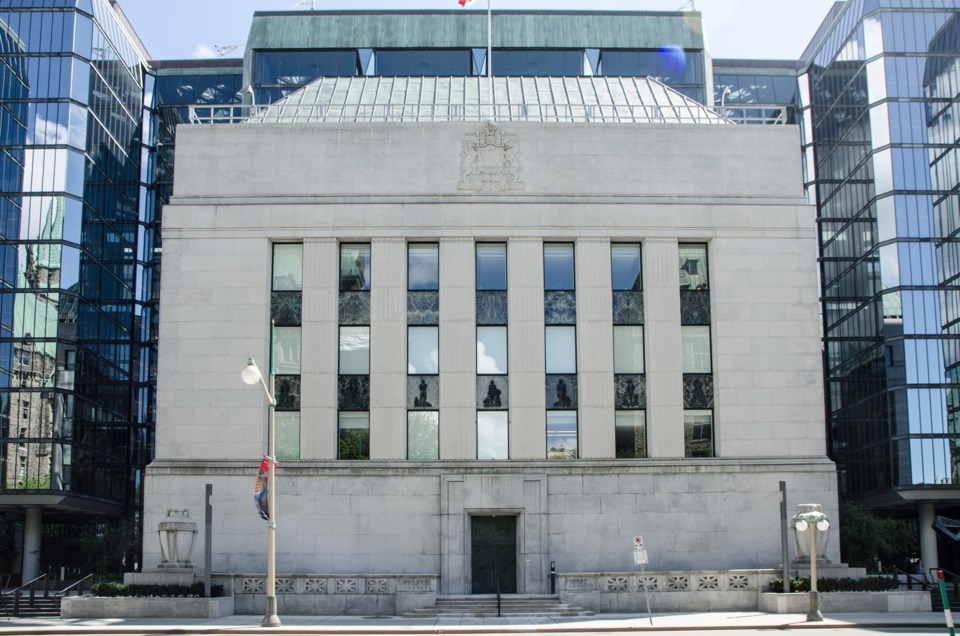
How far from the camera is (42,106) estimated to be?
74.1 m

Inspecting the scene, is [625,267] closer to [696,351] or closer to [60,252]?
[696,351]

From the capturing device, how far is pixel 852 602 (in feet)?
127

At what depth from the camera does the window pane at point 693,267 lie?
46469 mm

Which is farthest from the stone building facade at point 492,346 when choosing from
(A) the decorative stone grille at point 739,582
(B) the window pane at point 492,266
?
(A) the decorative stone grille at point 739,582

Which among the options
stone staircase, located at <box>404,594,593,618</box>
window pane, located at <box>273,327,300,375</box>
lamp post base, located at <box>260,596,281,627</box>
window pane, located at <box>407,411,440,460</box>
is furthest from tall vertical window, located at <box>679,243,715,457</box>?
lamp post base, located at <box>260,596,281,627</box>

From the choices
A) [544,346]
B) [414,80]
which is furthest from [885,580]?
[414,80]

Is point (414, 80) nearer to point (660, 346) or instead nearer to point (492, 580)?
point (660, 346)

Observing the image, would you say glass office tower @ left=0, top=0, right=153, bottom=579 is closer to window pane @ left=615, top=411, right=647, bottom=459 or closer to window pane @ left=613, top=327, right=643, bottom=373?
window pane @ left=615, top=411, right=647, bottom=459

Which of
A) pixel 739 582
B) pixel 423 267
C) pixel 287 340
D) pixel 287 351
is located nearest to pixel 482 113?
pixel 423 267

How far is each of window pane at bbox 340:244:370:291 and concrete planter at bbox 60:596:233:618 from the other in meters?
13.9

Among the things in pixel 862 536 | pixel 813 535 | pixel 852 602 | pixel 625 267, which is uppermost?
pixel 625 267

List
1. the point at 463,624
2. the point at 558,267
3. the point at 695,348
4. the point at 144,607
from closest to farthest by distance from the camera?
the point at 463,624
the point at 144,607
the point at 695,348
the point at 558,267

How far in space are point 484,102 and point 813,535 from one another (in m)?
25.9

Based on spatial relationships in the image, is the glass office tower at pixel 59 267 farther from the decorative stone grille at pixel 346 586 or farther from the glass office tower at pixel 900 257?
the glass office tower at pixel 900 257
